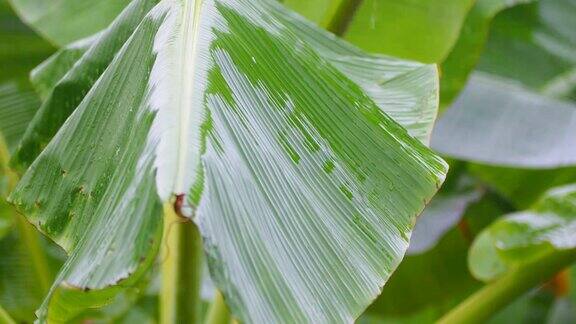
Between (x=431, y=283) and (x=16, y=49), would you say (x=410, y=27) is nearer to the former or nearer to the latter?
(x=431, y=283)

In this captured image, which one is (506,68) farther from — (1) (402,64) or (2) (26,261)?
(2) (26,261)

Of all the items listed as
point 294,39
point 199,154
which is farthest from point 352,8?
point 199,154

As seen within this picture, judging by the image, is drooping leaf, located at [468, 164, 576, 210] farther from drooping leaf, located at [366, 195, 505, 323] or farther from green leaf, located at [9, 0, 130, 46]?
green leaf, located at [9, 0, 130, 46]

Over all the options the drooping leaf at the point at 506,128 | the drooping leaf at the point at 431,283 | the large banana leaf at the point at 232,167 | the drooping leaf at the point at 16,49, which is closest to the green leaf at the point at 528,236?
the drooping leaf at the point at 506,128

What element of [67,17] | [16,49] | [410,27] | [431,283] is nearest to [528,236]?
[410,27]

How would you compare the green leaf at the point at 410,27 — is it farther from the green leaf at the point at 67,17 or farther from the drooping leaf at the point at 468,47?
the green leaf at the point at 67,17
